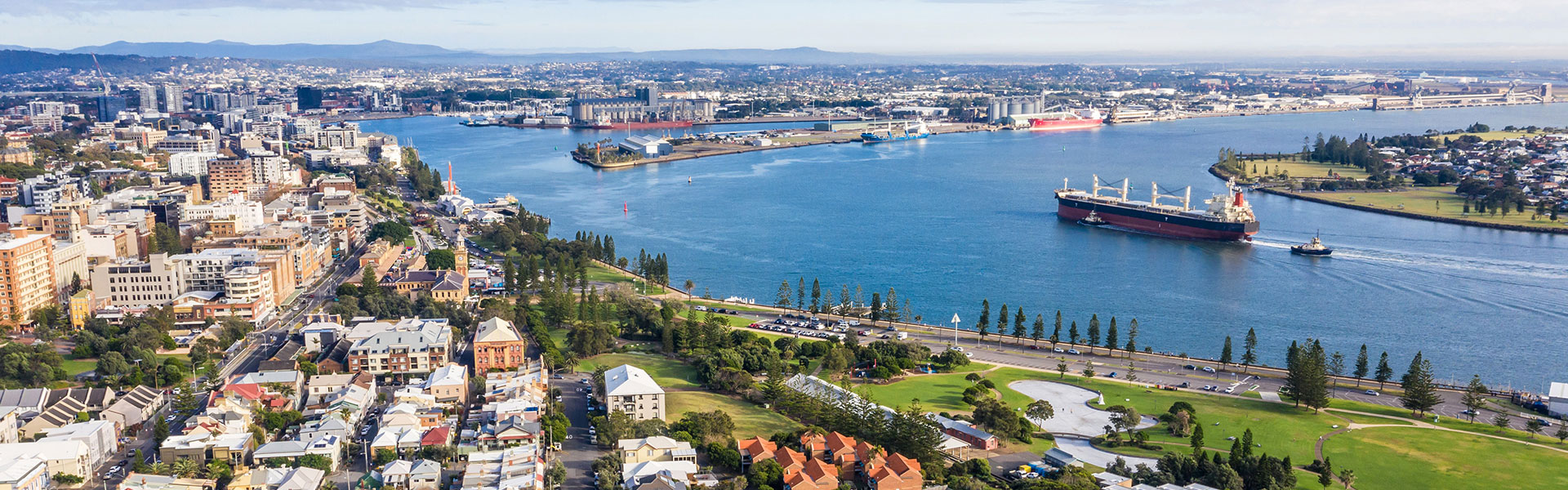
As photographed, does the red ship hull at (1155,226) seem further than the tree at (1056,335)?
Yes

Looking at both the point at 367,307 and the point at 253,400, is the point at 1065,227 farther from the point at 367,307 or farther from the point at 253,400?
the point at 253,400

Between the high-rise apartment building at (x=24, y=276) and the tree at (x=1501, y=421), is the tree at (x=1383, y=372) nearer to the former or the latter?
the tree at (x=1501, y=421)

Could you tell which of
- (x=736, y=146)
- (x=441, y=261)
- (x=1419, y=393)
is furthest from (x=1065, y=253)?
(x=736, y=146)

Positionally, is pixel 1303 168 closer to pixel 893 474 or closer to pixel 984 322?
pixel 984 322

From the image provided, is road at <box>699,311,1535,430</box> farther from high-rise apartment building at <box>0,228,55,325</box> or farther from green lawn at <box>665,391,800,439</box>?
high-rise apartment building at <box>0,228,55,325</box>

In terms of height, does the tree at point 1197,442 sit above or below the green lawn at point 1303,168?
below

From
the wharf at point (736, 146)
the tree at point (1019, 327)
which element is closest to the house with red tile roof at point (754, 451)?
the tree at point (1019, 327)

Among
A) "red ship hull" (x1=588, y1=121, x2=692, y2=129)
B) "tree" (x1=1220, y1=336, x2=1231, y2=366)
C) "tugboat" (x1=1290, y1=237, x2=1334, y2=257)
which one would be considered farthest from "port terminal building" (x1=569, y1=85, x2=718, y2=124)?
"tree" (x1=1220, y1=336, x2=1231, y2=366)
